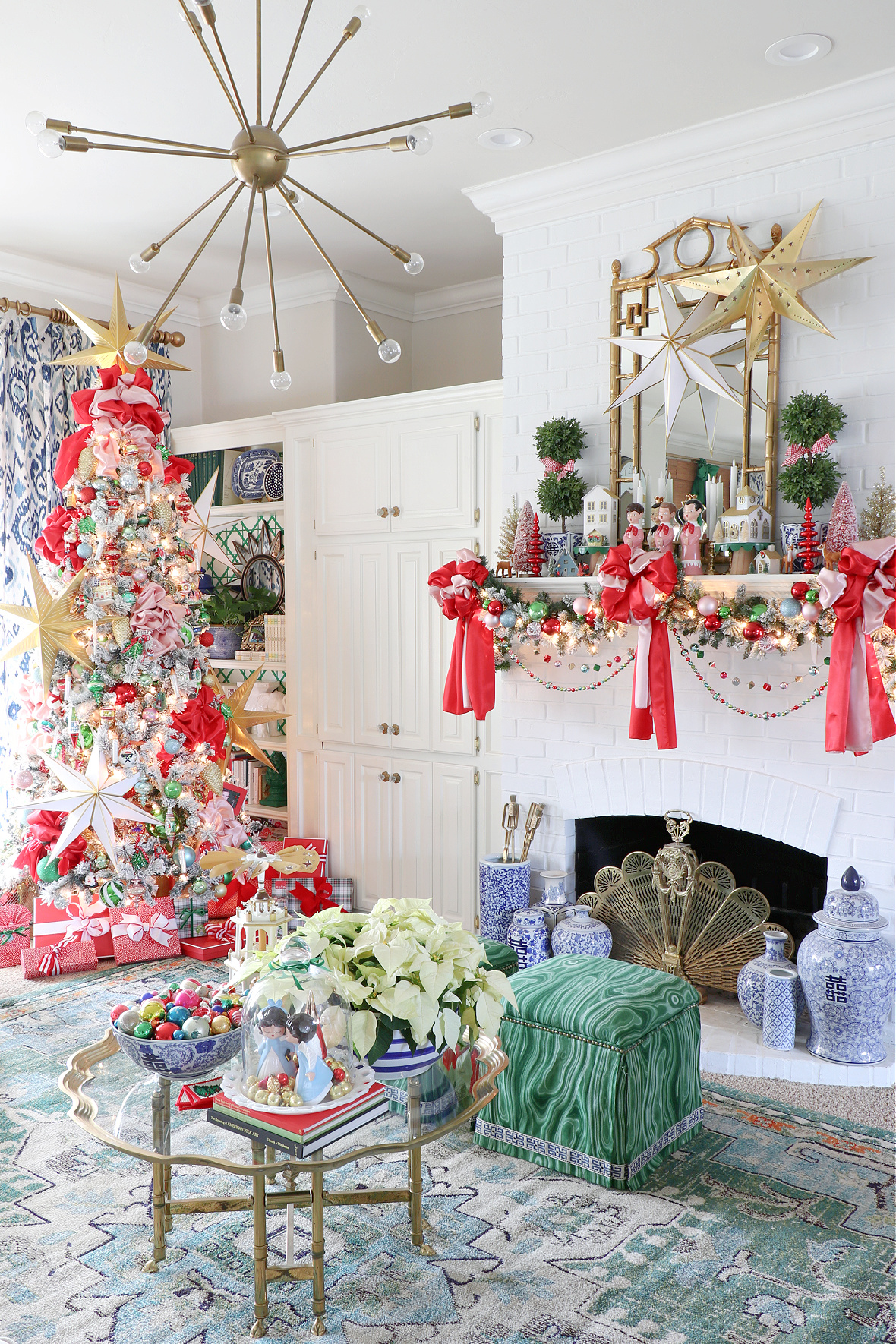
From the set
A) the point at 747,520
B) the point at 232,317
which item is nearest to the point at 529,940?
the point at 747,520

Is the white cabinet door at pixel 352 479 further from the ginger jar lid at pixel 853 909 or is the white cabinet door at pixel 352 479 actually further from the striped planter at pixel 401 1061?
the striped planter at pixel 401 1061

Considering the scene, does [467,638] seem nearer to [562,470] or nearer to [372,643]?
[562,470]

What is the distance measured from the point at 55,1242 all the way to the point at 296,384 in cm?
372

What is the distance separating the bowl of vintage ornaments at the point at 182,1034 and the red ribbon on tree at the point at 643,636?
1.63m

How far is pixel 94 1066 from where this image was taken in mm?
2250

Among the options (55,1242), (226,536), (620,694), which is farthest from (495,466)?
(55,1242)

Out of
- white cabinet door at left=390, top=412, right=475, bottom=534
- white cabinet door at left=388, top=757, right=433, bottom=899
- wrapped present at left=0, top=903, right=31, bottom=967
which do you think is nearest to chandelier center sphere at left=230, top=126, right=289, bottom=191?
white cabinet door at left=390, top=412, right=475, bottom=534

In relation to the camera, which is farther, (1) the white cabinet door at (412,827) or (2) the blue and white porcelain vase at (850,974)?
(1) the white cabinet door at (412,827)

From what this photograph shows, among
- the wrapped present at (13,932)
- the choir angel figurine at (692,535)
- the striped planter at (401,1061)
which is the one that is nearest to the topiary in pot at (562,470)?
the choir angel figurine at (692,535)

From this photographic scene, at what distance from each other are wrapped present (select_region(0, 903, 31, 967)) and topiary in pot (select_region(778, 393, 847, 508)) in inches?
130

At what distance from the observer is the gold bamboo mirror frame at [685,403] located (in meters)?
3.20

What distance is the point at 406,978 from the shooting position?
200cm

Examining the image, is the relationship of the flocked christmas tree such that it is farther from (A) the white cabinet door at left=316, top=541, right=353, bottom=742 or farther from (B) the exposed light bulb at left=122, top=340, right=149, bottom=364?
(B) the exposed light bulb at left=122, top=340, right=149, bottom=364

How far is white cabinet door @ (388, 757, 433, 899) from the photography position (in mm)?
4262
